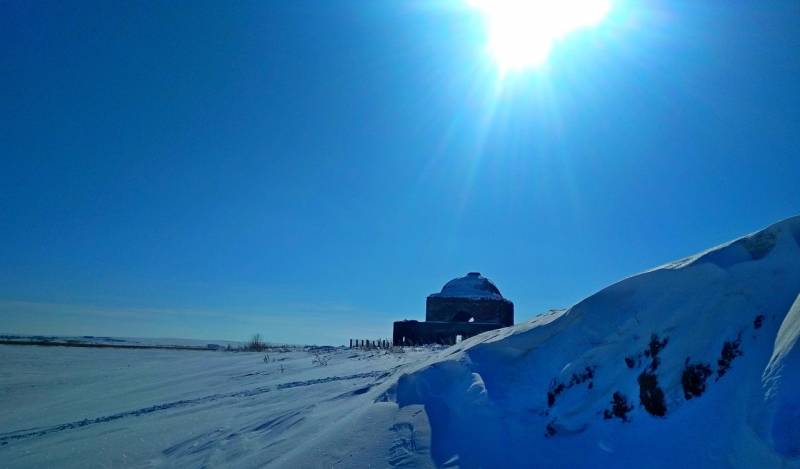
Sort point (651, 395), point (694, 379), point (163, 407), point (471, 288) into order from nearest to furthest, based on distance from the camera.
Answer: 1. point (694, 379)
2. point (651, 395)
3. point (163, 407)
4. point (471, 288)

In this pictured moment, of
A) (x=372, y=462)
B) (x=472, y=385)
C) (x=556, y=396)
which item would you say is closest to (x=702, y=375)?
(x=556, y=396)

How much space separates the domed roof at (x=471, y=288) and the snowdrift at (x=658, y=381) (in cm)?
2326

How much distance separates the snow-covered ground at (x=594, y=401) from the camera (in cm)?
232

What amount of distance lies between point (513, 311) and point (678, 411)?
26.6 metres

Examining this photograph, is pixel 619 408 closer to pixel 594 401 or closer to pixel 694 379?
pixel 594 401

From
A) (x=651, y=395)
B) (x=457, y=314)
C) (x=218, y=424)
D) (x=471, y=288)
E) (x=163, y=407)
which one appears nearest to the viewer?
(x=651, y=395)

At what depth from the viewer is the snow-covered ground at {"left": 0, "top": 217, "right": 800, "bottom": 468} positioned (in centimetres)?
232

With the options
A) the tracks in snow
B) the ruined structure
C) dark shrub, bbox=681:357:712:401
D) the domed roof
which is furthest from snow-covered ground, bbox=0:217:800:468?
the domed roof

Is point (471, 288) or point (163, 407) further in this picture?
point (471, 288)

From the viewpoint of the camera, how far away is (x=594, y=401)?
120 inches

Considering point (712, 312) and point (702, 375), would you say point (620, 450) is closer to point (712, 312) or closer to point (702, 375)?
point (702, 375)

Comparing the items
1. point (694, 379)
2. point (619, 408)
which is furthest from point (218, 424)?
point (694, 379)

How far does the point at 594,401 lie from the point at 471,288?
24.8 meters

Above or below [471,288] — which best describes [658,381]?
below
